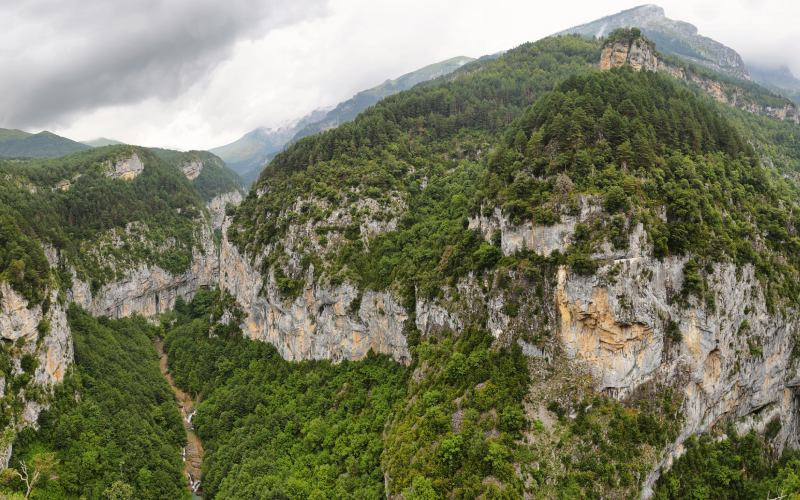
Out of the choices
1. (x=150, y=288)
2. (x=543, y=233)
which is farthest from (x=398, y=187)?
(x=150, y=288)

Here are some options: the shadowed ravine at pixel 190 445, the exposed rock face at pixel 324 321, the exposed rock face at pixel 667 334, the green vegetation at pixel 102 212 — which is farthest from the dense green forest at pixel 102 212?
the exposed rock face at pixel 667 334

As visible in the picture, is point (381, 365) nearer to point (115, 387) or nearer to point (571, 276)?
point (571, 276)

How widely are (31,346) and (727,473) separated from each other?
79219mm

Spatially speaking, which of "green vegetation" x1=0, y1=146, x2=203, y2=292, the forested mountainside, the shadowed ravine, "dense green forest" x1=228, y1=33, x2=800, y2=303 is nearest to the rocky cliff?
the forested mountainside

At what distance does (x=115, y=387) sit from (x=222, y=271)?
33.7 m

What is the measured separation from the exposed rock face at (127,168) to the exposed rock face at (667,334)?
469 feet

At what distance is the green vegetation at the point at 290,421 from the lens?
182 ft

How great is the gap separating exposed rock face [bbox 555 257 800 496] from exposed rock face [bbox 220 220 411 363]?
83.3 feet

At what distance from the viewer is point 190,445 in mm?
74312

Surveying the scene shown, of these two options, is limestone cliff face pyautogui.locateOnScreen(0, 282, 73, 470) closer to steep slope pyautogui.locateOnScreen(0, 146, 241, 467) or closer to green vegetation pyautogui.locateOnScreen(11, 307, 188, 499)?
steep slope pyautogui.locateOnScreen(0, 146, 241, 467)

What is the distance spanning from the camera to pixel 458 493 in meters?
41.3

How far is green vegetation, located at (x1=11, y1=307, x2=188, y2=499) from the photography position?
186ft

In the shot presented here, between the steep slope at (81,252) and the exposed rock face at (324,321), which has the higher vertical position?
the steep slope at (81,252)

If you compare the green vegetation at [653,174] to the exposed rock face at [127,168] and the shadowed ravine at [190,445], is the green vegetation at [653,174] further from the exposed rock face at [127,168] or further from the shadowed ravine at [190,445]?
the exposed rock face at [127,168]
